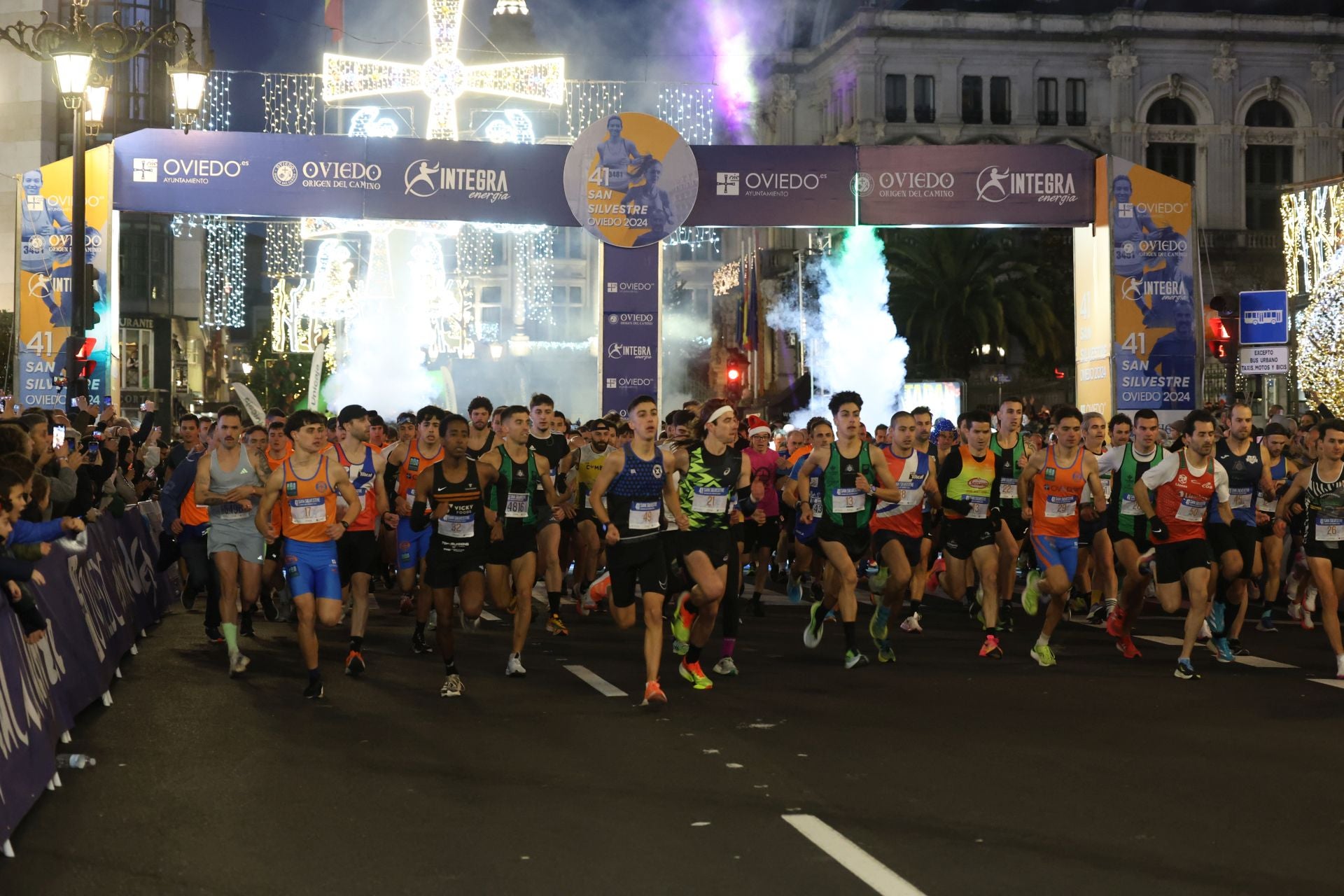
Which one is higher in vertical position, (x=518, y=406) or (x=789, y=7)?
(x=789, y=7)

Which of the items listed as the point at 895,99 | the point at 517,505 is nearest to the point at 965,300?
the point at 895,99

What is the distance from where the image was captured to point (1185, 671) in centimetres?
1129

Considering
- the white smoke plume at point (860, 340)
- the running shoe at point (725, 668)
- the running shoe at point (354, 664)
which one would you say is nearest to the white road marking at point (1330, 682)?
the running shoe at point (725, 668)

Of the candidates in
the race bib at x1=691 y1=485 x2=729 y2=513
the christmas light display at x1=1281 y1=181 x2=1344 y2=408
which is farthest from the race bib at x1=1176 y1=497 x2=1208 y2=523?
the christmas light display at x1=1281 y1=181 x2=1344 y2=408

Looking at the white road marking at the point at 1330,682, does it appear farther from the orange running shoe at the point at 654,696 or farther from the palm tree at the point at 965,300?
the palm tree at the point at 965,300

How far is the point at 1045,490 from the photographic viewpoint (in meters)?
12.4

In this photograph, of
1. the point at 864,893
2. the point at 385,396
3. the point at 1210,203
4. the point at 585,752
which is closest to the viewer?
the point at 864,893

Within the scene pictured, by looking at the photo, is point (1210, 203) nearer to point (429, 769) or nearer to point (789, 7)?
point (789, 7)

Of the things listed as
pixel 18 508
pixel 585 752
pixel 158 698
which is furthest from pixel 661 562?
pixel 18 508

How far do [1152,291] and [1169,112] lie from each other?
50.2m

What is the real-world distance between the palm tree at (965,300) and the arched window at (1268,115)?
816 inches

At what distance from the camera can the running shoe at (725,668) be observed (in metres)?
11.4

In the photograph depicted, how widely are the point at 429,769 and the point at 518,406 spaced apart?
5510mm

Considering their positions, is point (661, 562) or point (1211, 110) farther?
point (1211, 110)
